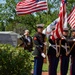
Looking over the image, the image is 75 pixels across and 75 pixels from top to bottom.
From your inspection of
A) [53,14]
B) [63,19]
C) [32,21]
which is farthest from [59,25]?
[32,21]

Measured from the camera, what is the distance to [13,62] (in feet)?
21.1

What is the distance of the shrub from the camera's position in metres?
6.44

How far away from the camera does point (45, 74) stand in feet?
34.6

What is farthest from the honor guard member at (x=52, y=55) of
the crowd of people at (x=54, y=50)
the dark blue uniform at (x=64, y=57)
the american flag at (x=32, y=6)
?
the american flag at (x=32, y=6)

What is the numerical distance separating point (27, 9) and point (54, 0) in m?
33.2

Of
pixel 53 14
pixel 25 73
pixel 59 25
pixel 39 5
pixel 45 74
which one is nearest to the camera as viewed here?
pixel 25 73

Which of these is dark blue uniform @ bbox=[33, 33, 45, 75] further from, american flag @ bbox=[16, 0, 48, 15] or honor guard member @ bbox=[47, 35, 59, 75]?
american flag @ bbox=[16, 0, 48, 15]

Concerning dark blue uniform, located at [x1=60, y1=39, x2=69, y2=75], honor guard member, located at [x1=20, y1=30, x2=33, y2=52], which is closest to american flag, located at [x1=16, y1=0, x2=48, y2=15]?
dark blue uniform, located at [x1=60, y1=39, x2=69, y2=75]

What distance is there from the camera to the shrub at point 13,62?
253 inches

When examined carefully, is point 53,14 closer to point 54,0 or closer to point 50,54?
point 54,0

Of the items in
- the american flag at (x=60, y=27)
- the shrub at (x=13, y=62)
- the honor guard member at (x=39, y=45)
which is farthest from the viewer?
the honor guard member at (x=39, y=45)

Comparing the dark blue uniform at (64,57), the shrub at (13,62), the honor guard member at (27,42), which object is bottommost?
the honor guard member at (27,42)

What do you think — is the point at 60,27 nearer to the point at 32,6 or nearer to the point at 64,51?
the point at 64,51

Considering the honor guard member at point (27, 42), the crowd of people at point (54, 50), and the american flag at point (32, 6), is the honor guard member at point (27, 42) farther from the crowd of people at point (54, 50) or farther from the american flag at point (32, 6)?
the crowd of people at point (54, 50)
